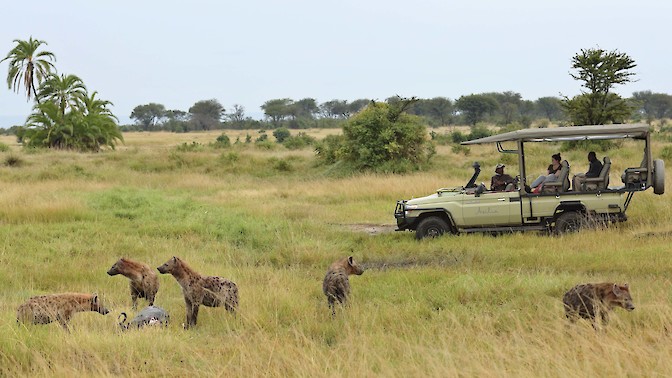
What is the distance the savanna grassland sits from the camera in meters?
5.05

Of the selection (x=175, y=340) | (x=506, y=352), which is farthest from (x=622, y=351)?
(x=175, y=340)

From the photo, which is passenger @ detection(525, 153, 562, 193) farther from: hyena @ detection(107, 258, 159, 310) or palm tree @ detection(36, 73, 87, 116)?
palm tree @ detection(36, 73, 87, 116)

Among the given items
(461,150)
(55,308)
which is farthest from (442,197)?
(461,150)

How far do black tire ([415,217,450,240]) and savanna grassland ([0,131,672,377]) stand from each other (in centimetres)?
22

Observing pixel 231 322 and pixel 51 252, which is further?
pixel 51 252

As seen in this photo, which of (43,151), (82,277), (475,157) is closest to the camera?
(82,277)

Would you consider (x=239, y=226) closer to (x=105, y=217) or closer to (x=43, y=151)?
(x=105, y=217)

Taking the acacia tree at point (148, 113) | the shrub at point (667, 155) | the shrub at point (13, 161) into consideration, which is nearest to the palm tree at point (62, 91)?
the shrub at point (13, 161)

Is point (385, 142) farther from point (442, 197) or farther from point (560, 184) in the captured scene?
point (560, 184)

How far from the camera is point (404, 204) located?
1249 cm

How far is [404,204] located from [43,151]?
27975 mm

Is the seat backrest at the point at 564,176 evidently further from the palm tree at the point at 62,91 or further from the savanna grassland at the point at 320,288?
the palm tree at the point at 62,91

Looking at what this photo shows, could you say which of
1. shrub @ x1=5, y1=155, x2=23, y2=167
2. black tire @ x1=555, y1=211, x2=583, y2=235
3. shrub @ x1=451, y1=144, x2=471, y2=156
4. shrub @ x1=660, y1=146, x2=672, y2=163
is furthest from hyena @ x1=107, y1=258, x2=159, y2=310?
shrub @ x1=451, y1=144, x2=471, y2=156

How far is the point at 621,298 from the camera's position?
590 centimetres
